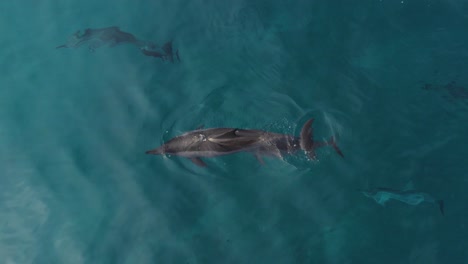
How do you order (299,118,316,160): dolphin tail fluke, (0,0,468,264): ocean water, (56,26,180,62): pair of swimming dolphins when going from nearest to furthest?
(0,0,468,264): ocean water < (299,118,316,160): dolphin tail fluke < (56,26,180,62): pair of swimming dolphins

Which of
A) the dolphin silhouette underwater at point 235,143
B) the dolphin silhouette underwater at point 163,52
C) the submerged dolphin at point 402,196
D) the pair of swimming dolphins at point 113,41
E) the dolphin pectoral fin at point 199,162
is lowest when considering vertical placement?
the submerged dolphin at point 402,196

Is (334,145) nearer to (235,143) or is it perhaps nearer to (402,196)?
(402,196)

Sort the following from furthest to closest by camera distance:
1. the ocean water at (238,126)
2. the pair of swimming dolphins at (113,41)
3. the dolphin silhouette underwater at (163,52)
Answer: the pair of swimming dolphins at (113,41)
the dolphin silhouette underwater at (163,52)
the ocean water at (238,126)

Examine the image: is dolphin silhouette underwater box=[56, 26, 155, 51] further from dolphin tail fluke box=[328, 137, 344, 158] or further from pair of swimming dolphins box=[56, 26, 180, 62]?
dolphin tail fluke box=[328, 137, 344, 158]

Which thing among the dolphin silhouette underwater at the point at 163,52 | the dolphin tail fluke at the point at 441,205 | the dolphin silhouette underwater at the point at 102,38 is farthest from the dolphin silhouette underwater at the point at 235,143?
the dolphin silhouette underwater at the point at 102,38

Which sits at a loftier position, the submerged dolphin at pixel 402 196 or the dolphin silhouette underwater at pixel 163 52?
the dolphin silhouette underwater at pixel 163 52

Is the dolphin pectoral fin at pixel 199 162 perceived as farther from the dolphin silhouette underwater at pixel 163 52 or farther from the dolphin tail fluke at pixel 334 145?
the dolphin silhouette underwater at pixel 163 52

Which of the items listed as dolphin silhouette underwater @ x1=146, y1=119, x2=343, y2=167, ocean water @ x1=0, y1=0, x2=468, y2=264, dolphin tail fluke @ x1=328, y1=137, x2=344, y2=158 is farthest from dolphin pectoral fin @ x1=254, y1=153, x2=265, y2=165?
dolphin tail fluke @ x1=328, y1=137, x2=344, y2=158

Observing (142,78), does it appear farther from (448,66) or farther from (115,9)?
(448,66)
